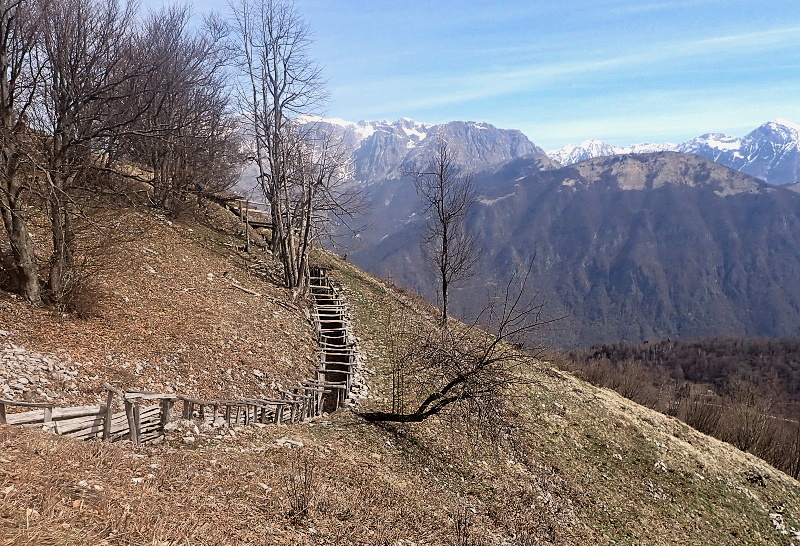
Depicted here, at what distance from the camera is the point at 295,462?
34.4 feet

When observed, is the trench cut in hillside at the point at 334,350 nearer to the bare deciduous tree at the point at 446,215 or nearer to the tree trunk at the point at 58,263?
the bare deciduous tree at the point at 446,215

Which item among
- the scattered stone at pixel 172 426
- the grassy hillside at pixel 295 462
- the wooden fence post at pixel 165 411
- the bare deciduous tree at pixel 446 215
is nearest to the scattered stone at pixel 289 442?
the grassy hillside at pixel 295 462

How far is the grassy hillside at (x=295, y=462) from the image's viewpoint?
258 inches

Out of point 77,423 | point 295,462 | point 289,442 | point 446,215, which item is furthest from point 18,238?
point 446,215

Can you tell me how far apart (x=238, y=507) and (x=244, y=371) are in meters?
8.76

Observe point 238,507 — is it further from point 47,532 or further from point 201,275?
point 201,275

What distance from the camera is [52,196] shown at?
12953mm

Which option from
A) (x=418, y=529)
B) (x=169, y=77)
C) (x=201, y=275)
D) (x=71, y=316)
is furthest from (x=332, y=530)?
(x=169, y=77)

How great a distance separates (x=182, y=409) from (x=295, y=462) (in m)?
4.37

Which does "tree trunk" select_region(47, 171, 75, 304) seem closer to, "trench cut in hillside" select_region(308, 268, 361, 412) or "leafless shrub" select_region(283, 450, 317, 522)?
"trench cut in hillside" select_region(308, 268, 361, 412)

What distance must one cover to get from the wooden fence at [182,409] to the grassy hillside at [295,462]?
1.87 ft

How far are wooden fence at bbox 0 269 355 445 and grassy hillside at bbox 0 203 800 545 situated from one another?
57cm

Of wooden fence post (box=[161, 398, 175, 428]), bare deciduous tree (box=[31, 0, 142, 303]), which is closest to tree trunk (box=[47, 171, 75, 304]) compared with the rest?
bare deciduous tree (box=[31, 0, 142, 303])

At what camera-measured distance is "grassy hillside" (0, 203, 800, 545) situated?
6.56 metres
